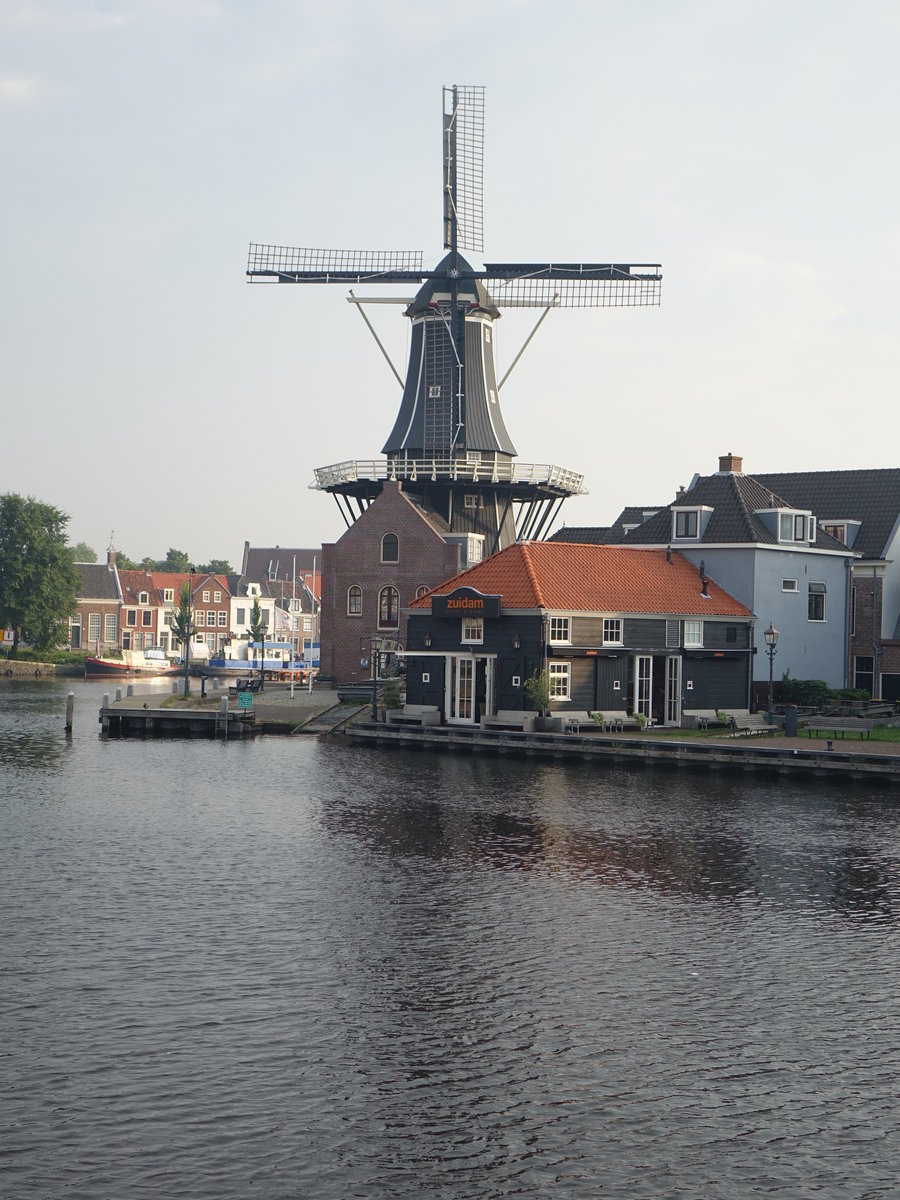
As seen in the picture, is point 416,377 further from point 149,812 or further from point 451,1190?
point 451,1190

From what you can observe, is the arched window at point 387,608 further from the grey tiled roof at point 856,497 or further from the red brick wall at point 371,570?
the grey tiled roof at point 856,497

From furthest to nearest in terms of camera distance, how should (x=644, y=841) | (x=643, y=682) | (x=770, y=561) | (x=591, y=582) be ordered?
(x=770, y=561), (x=591, y=582), (x=643, y=682), (x=644, y=841)

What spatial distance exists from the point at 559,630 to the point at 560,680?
84.8 inches

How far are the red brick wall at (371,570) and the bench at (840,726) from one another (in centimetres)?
2367

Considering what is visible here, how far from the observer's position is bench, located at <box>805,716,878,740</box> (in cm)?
5341

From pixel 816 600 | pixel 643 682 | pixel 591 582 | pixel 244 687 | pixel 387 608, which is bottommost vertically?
pixel 244 687

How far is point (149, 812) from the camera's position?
3794cm

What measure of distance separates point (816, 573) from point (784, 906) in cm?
4144

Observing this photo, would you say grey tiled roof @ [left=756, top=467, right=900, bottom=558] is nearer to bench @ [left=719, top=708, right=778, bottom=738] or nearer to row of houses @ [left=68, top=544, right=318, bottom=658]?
bench @ [left=719, top=708, right=778, bottom=738]

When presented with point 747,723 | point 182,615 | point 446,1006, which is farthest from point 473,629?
point 182,615

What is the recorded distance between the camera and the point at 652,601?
5925cm

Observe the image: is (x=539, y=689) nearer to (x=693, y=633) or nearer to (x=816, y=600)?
(x=693, y=633)

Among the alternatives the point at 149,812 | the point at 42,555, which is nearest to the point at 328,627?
the point at 149,812

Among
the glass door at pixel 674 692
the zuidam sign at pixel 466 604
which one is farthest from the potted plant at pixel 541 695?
the glass door at pixel 674 692
